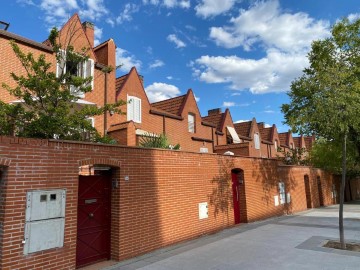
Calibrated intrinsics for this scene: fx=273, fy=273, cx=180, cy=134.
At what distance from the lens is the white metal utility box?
5.80 metres

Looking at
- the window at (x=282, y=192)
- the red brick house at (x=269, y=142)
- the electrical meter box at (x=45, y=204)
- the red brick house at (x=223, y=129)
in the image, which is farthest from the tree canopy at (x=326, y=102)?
the red brick house at (x=269, y=142)

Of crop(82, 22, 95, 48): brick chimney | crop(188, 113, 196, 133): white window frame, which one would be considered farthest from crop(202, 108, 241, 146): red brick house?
crop(82, 22, 95, 48): brick chimney

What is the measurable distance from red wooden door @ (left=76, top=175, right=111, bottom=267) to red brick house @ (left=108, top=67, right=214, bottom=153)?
16.9ft

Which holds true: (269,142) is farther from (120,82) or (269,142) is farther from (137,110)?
(120,82)

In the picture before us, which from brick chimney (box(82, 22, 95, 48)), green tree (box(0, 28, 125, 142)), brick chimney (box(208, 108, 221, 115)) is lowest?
green tree (box(0, 28, 125, 142))

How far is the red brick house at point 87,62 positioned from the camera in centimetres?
1222

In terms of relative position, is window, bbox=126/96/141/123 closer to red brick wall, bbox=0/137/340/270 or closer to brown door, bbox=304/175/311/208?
red brick wall, bbox=0/137/340/270

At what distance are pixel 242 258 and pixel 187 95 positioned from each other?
60.5 feet

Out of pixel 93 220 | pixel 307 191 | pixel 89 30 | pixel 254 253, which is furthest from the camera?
pixel 307 191

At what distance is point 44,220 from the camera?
6039 millimetres

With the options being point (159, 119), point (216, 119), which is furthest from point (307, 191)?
point (159, 119)

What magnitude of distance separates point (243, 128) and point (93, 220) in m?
29.7

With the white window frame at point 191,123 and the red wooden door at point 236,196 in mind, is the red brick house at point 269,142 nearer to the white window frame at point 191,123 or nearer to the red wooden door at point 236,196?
the white window frame at point 191,123

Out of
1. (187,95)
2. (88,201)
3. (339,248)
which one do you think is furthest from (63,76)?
(187,95)
